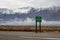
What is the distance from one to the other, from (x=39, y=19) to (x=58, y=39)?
976 centimetres

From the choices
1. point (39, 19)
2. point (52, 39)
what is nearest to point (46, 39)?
point (52, 39)

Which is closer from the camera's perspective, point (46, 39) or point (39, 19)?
point (46, 39)

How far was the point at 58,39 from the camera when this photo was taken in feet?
88.4

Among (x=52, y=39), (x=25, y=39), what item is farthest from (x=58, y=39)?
(x=25, y=39)

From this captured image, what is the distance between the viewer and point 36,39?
26672mm

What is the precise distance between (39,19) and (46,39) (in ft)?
31.1

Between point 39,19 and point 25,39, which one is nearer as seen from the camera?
point 25,39

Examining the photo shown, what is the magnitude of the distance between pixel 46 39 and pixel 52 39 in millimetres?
590

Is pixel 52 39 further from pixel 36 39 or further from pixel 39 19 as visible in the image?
pixel 39 19

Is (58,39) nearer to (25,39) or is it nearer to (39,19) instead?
(25,39)

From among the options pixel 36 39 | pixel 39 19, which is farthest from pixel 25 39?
pixel 39 19

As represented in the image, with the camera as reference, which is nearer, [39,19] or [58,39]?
[58,39]

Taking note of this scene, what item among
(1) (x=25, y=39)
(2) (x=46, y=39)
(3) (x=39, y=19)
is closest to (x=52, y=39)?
(2) (x=46, y=39)

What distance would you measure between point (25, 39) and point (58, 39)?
10.6ft
